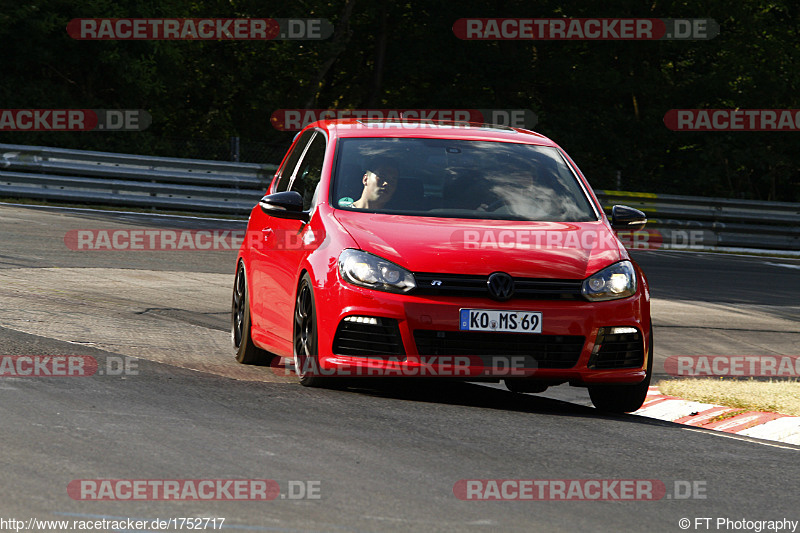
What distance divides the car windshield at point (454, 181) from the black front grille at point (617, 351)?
1.02 m

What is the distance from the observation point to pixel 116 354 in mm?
9242

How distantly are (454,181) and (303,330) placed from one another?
4.81 feet

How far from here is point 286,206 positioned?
862 centimetres

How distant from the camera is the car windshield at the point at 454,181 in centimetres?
851

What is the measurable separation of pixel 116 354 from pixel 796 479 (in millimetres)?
4925

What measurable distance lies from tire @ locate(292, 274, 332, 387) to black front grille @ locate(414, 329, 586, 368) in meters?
0.76

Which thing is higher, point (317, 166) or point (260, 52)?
point (260, 52)

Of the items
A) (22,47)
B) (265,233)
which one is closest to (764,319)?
(265,233)

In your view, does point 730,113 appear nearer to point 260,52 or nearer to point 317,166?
point 260,52
